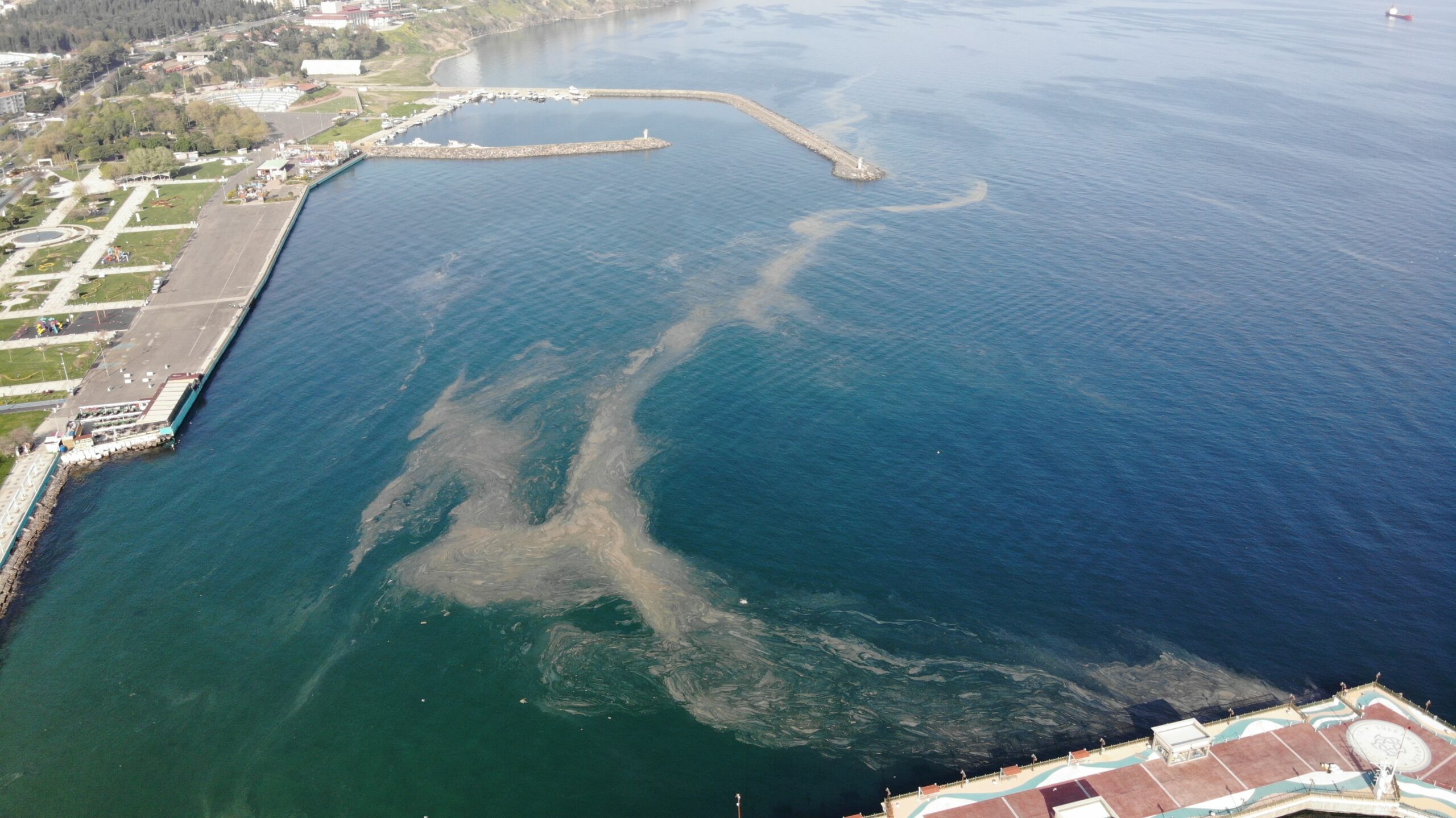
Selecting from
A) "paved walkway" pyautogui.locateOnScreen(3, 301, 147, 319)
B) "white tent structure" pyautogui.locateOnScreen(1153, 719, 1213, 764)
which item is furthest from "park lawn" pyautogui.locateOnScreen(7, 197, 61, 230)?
"white tent structure" pyautogui.locateOnScreen(1153, 719, 1213, 764)

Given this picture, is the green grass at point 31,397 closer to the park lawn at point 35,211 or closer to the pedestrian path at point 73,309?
the pedestrian path at point 73,309

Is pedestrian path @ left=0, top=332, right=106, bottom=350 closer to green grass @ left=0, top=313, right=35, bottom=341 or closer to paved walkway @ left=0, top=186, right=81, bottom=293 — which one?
green grass @ left=0, top=313, right=35, bottom=341

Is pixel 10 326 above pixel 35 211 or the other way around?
the other way around

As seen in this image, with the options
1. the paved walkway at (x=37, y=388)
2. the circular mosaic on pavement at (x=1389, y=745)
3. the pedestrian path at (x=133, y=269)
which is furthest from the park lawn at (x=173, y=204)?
the circular mosaic on pavement at (x=1389, y=745)

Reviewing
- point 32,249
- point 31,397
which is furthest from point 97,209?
point 31,397

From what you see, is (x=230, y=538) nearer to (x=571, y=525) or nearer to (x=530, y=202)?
(x=571, y=525)

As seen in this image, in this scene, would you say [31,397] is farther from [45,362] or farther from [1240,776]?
[1240,776]
